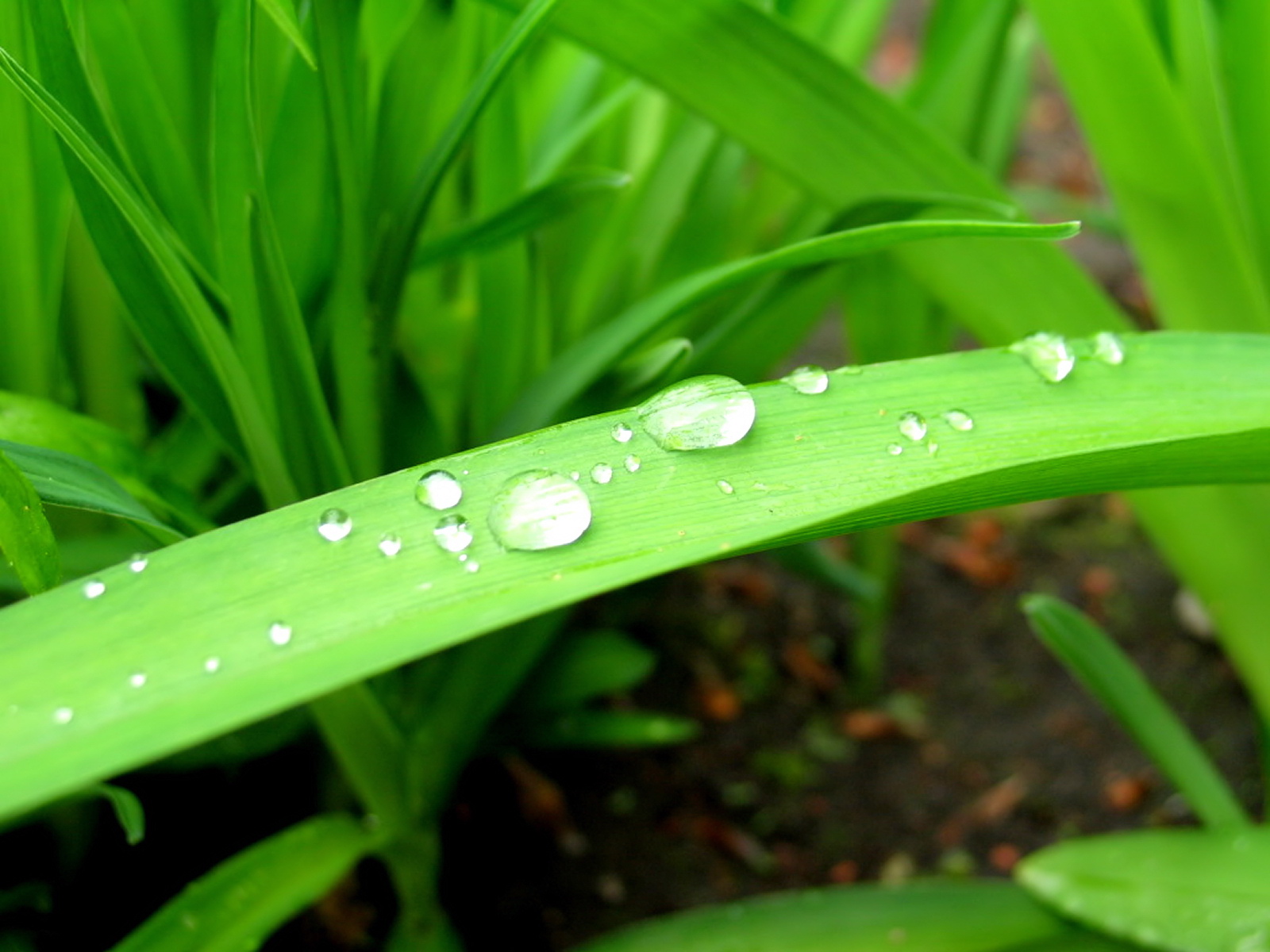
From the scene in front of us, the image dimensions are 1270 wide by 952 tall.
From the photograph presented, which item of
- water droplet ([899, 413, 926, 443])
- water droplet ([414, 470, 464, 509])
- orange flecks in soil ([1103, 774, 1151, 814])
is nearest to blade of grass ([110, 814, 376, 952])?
water droplet ([414, 470, 464, 509])

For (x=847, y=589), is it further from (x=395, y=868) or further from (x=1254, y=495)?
(x=395, y=868)

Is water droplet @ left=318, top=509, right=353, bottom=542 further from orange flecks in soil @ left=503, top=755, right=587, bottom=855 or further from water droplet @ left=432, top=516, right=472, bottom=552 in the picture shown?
orange flecks in soil @ left=503, top=755, right=587, bottom=855

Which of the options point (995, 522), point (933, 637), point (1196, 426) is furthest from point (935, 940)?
point (995, 522)

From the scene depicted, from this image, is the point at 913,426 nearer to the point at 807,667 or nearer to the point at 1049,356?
the point at 1049,356

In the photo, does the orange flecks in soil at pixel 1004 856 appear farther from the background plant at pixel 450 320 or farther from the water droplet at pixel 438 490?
the water droplet at pixel 438 490

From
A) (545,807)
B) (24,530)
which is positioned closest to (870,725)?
(545,807)
